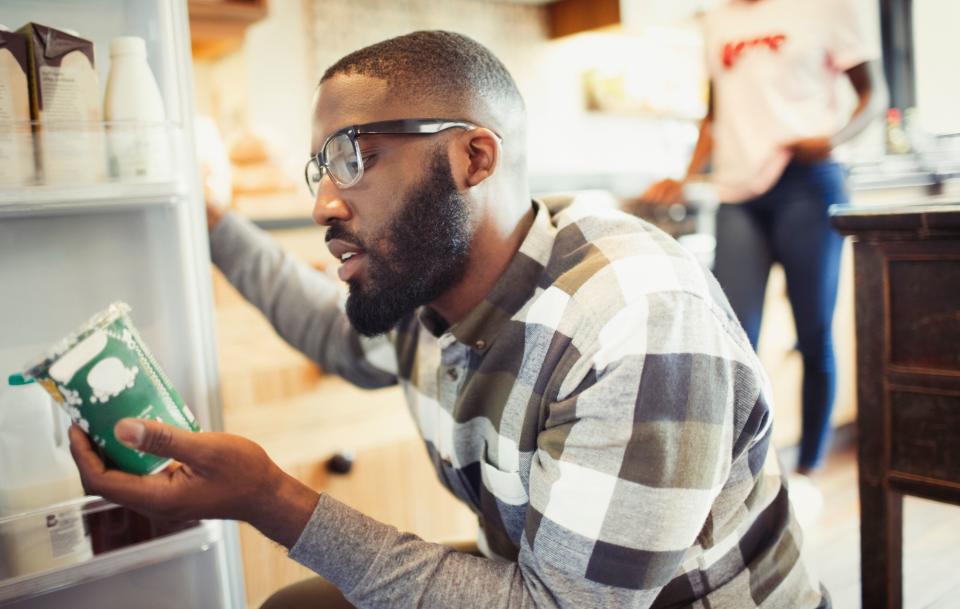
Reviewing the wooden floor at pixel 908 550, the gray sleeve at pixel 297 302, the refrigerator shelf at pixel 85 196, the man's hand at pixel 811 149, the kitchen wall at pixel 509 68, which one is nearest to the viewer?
the refrigerator shelf at pixel 85 196

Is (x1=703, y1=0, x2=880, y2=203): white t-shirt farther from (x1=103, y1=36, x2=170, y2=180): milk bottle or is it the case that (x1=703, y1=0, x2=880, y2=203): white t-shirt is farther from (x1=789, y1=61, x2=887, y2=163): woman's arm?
(x1=103, y1=36, x2=170, y2=180): milk bottle

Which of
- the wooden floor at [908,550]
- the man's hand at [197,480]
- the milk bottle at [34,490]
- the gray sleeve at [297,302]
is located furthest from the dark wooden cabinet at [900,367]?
the milk bottle at [34,490]

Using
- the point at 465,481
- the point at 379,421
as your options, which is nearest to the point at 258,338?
the point at 379,421

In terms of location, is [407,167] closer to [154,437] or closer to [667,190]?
[154,437]

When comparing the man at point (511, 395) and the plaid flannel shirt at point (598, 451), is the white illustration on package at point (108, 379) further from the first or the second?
the plaid flannel shirt at point (598, 451)

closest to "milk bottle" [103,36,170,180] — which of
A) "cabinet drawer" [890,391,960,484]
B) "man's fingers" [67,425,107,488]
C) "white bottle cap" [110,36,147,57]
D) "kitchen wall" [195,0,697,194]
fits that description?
"white bottle cap" [110,36,147,57]

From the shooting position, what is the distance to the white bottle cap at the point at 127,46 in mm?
910

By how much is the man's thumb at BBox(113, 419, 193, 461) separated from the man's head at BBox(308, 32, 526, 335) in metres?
0.31

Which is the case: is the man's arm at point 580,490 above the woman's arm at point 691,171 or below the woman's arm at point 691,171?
below

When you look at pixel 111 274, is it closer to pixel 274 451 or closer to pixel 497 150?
pixel 497 150

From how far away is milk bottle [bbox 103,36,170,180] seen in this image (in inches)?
35.9

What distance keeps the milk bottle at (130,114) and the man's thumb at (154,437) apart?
338 millimetres

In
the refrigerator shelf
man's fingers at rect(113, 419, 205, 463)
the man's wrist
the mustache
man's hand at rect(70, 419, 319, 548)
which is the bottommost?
the man's wrist

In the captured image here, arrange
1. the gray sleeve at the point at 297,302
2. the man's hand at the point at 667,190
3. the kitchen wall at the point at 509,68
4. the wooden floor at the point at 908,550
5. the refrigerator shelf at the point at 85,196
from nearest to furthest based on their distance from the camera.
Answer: the refrigerator shelf at the point at 85,196
the gray sleeve at the point at 297,302
the wooden floor at the point at 908,550
the man's hand at the point at 667,190
the kitchen wall at the point at 509,68
